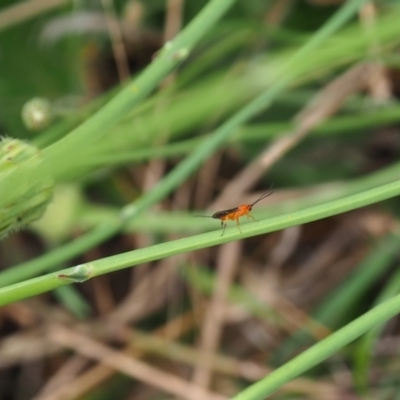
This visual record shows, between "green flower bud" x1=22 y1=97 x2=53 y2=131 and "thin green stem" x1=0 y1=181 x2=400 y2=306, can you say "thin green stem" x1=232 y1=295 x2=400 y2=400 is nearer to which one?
"thin green stem" x1=0 y1=181 x2=400 y2=306

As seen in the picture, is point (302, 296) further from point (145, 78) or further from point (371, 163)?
point (145, 78)

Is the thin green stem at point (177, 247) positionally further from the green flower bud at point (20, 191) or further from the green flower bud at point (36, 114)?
the green flower bud at point (36, 114)

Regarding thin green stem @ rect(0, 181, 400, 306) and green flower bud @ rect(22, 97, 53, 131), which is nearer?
thin green stem @ rect(0, 181, 400, 306)

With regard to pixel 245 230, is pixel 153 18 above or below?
above

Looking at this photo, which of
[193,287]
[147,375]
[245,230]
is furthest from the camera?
[193,287]

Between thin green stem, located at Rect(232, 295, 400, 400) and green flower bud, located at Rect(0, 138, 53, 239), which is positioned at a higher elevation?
green flower bud, located at Rect(0, 138, 53, 239)

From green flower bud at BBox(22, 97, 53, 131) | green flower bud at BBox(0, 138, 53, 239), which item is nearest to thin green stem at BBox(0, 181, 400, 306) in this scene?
green flower bud at BBox(0, 138, 53, 239)

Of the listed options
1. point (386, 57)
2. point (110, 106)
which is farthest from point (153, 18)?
point (110, 106)

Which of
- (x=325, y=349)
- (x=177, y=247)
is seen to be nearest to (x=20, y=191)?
(x=177, y=247)
